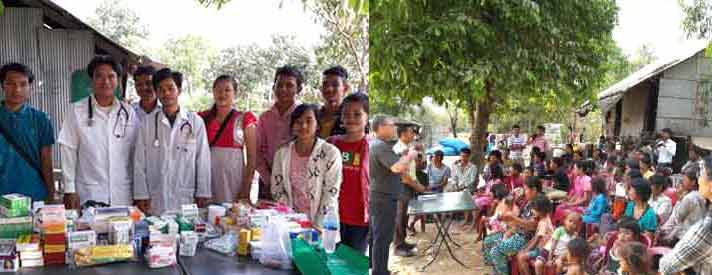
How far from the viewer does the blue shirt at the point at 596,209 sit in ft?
3.84

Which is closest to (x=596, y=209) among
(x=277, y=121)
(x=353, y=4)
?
(x=353, y=4)

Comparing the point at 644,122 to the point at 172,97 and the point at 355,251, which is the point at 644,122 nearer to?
the point at 355,251

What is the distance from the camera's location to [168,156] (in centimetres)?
168

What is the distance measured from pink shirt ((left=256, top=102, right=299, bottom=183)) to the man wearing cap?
3.21 feet

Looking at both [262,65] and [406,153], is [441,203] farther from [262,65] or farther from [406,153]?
[262,65]

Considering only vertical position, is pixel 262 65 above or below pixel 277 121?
above

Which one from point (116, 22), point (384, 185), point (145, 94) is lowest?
point (384, 185)

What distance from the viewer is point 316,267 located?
131cm

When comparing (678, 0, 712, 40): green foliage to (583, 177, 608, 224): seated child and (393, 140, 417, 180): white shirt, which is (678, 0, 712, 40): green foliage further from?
(393, 140, 417, 180): white shirt

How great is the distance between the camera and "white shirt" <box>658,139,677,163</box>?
1085 mm

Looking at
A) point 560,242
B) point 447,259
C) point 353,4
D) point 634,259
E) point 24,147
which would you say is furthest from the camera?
point 24,147

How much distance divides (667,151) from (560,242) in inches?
11.5

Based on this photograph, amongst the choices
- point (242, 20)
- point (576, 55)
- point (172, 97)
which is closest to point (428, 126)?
point (576, 55)

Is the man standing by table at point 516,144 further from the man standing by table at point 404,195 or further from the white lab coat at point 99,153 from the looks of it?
the white lab coat at point 99,153
